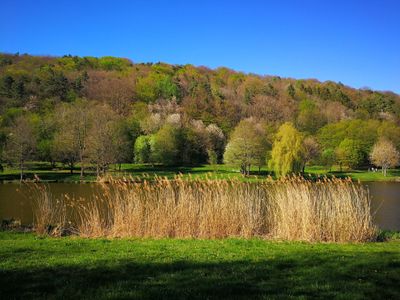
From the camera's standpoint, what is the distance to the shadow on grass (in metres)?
5.62

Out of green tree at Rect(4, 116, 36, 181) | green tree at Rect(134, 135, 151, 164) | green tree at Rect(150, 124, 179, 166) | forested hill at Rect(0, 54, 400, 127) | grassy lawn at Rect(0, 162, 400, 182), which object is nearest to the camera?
green tree at Rect(4, 116, 36, 181)

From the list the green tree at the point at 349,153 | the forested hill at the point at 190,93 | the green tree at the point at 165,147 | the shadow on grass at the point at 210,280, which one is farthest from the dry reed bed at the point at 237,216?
the forested hill at the point at 190,93

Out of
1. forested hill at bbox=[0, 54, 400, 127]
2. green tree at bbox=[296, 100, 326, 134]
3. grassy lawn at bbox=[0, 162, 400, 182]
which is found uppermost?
forested hill at bbox=[0, 54, 400, 127]

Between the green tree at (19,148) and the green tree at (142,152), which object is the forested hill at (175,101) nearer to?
the green tree at (142,152)

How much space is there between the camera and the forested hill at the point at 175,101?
81.4m

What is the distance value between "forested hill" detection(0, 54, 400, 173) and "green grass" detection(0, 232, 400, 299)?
45.1 metres

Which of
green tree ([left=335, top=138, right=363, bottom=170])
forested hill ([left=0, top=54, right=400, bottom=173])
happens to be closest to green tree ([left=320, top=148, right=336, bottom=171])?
green tree ([left=335, top=138, right=363, bottom=170])

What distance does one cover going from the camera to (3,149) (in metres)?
50.8

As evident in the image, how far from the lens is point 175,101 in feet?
389

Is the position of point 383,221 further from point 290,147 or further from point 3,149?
point 3,149

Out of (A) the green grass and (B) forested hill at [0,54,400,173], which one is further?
(B) forested hill at [0,54,400,173]

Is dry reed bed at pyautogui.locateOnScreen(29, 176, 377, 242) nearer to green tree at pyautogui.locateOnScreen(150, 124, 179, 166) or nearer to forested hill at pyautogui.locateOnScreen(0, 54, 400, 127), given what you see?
green tree at pyautogui.locateOnScreen(150, 124, 179, 166)

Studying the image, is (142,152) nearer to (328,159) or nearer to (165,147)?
(165,147)

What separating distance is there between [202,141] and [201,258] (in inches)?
2933
